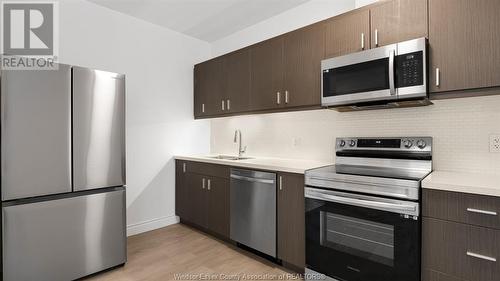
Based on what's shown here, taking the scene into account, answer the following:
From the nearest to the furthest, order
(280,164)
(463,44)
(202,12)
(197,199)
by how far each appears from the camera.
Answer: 1. (463,44)
2. (280,164)
3. (202,12)
4. (197,199)

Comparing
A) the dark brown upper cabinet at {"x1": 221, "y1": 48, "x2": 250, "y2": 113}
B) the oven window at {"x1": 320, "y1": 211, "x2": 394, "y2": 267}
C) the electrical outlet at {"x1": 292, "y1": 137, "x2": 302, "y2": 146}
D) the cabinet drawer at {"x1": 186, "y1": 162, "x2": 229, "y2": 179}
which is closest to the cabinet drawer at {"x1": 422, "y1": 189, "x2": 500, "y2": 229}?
the oven window at {"x1": 320, "y1": 211, "x2": 394, "y2": 267}

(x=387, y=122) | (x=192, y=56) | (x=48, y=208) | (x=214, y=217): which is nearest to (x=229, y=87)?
(x=192, y=56)

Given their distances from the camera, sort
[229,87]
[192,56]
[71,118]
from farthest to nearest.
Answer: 1. [192,56]
2. [229,87]
3. [71,118]

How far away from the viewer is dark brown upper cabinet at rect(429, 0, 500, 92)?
1.59m

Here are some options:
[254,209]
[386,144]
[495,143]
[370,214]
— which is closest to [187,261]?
[254,209]

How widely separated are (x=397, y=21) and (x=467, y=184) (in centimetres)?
120

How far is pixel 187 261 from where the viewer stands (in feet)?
8.17

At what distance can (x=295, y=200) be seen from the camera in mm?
2199

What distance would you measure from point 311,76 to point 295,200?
1.11 metres

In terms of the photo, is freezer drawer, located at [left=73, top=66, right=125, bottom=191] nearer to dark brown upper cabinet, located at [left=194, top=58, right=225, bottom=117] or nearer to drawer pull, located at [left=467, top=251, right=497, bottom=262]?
dark brown upper cabinet, located at [left=194, top=58, right=225, bottom=117]

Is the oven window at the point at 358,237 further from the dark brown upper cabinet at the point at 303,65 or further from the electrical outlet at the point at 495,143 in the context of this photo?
the dark brown upper cabinet at the point at 303,65

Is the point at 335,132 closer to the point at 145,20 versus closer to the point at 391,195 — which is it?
the point at 391,195

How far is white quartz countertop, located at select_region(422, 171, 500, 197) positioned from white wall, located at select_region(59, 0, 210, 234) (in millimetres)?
2848

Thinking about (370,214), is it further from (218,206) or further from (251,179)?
(218,206)
